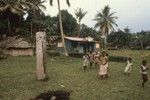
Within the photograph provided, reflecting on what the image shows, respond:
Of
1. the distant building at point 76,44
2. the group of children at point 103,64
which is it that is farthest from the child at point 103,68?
the distant building at point 76,44

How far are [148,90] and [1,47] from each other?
3569 cm

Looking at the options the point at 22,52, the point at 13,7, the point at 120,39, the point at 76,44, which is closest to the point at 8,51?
the point at 22,52

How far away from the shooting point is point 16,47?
170 ft

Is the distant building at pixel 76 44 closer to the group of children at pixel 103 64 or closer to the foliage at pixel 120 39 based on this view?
the foliage at pixel 120 39

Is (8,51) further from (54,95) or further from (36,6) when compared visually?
(54,95)

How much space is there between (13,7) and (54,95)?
40.5 metres

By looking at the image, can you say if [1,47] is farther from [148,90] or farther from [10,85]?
[148,90]

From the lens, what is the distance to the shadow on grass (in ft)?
56.6

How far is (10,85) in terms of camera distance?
837 inches

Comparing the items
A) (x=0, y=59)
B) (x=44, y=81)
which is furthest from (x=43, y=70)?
(x=0, y=59)

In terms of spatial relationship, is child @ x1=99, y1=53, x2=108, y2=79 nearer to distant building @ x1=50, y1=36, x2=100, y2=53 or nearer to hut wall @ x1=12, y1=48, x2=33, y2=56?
hut wall @ x1=12, y1=48, x2=33, y2=56

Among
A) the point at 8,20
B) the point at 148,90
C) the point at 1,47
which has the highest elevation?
the point at 8,20

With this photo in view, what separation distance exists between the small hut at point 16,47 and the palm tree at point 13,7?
5.33 meters

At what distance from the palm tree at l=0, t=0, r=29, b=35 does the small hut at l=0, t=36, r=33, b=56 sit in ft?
17.5
